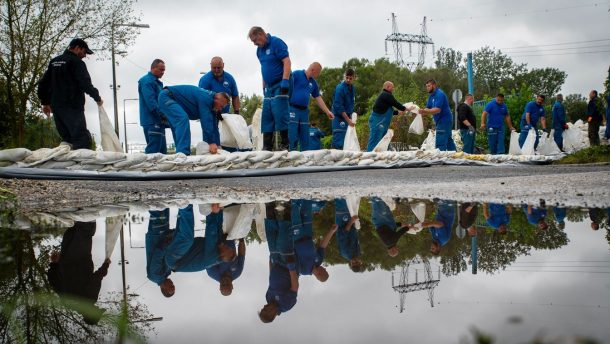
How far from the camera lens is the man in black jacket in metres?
7.84

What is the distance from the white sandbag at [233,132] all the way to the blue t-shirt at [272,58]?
0.85 meters

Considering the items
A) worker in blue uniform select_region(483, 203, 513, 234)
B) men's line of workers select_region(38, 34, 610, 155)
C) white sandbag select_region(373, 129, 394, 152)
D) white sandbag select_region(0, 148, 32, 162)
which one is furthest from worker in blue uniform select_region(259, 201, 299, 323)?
white sandbag select_region(373, 129, 394, 152)

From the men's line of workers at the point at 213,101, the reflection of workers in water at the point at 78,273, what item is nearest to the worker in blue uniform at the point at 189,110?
the men's line of workers at the point at 213,101

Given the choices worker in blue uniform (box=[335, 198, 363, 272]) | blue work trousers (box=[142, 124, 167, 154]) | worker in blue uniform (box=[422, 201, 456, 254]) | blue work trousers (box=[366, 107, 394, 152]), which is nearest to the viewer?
worker in blue uniform (box=[335, 198, 363, 272])

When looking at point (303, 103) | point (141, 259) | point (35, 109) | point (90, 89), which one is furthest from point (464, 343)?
point (35, 109)

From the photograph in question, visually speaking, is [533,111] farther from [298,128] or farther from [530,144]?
[298,128]

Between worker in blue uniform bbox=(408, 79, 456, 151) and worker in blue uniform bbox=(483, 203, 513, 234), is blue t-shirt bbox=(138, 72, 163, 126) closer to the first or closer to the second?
worker in blue uniform bbox=(408, 79, 456, 151)

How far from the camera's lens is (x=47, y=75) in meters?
8.07

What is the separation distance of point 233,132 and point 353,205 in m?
6.01

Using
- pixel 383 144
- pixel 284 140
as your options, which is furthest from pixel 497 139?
pixel 284 140

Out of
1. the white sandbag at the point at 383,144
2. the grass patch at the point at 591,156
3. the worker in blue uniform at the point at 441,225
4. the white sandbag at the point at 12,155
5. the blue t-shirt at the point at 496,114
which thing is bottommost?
the worker in blue uniform at the point at 441,225

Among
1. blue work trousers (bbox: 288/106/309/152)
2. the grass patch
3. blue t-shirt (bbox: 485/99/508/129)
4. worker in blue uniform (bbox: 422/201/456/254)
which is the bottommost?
worker in blue uniform (bbox: 422/201/456/254)

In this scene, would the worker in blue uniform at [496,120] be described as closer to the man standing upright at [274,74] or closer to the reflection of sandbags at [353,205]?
the man standing upright at [274,74]

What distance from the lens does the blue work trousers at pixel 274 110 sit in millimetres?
9242
